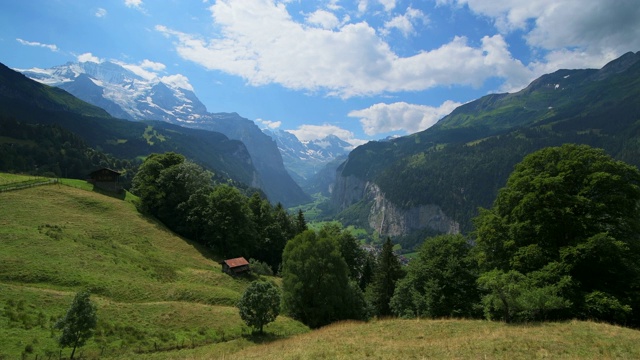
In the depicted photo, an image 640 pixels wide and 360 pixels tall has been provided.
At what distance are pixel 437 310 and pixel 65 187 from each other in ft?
248

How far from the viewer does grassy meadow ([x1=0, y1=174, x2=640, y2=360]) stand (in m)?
21.6

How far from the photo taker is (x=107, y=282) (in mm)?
39062

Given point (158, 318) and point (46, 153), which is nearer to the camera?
point (158, 318)

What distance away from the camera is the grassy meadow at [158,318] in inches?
849

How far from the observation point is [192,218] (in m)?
72.7

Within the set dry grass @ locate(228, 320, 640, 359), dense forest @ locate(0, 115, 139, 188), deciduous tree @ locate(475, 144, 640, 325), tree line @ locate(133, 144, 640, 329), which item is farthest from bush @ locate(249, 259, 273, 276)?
dense forest @ locate(0, 115, 139, 188)

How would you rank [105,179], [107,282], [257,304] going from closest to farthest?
[257,304] → [107,282] → [105,179]

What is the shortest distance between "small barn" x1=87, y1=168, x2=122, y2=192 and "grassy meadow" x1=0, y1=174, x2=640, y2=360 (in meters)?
18.2

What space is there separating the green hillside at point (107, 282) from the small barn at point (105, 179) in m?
15.0

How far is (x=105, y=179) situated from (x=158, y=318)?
6064cm

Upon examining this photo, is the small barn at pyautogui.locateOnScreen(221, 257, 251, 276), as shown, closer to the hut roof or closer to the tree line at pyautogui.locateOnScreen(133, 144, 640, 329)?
the hut roof

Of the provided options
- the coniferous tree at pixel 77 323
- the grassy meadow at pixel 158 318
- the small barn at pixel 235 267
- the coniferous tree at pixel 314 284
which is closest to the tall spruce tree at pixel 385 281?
the coniferous tree at pixel 314 284

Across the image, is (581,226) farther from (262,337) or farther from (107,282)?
(107,282)

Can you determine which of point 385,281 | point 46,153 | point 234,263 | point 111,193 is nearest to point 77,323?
point 234,263
